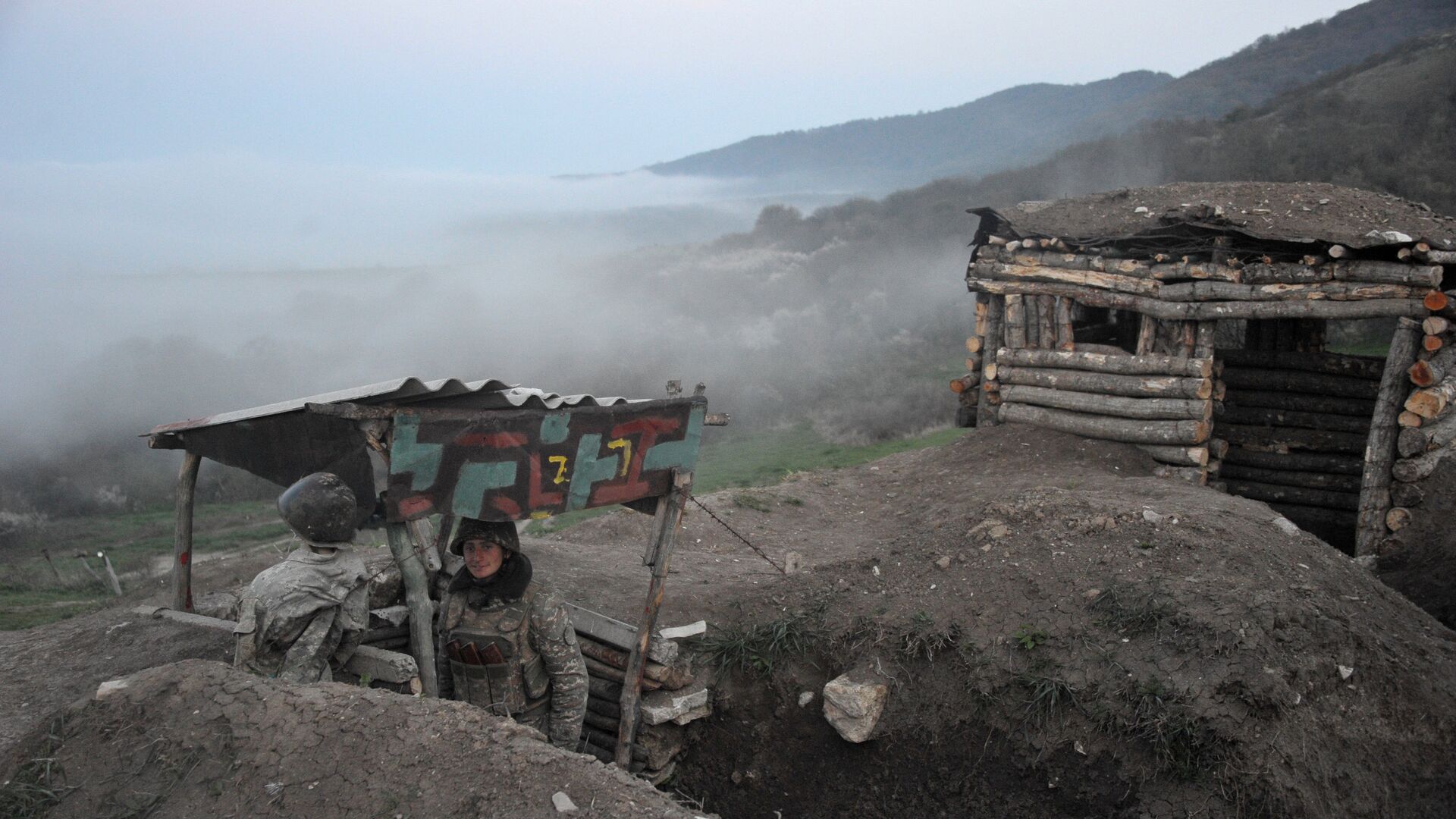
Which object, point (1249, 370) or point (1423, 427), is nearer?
point (1423, 427)

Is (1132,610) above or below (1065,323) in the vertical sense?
below

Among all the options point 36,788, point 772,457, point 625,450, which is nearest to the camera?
point 36,788

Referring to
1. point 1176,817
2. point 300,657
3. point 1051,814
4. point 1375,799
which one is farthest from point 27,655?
point 1375,799

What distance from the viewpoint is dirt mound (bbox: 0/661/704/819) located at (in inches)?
153

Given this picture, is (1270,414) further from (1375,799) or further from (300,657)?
(300,657)

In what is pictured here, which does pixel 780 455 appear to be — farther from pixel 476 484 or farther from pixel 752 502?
pixel 476 484

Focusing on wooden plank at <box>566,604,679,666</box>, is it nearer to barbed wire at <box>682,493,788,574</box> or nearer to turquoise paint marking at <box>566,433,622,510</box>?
barbed wire at <box>682,493,788,574</box>

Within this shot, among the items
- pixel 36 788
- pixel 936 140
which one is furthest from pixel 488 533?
pixel 936 140

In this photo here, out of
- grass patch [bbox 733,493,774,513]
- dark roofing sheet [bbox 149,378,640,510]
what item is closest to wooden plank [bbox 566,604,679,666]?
dark roofing sheet [bbox 149,378,640,510]

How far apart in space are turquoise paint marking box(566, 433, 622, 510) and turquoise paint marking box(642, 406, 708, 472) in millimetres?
369

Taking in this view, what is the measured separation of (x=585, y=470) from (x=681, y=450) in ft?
2.61

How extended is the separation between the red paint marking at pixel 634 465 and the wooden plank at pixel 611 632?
121 cm

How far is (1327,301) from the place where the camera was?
9.93 metres

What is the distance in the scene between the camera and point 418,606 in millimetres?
5246
